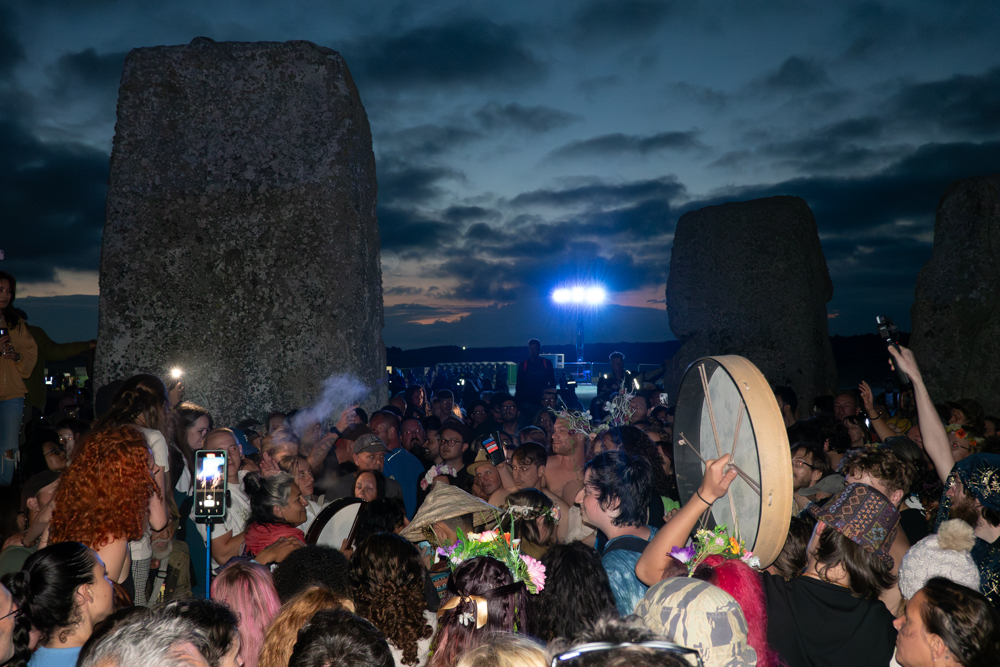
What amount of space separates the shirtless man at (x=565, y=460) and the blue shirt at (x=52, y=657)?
314 centimetres

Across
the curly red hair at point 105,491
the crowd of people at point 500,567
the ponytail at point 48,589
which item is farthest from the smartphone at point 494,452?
the ponytail at point 48,589

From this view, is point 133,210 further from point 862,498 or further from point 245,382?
point 862,498

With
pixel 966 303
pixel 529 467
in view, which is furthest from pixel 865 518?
pixel 966 303

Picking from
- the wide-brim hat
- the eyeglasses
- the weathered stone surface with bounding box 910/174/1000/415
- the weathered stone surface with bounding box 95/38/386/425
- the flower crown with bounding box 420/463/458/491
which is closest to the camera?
the eyeglasses

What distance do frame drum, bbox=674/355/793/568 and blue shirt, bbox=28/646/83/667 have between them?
2.30 metres

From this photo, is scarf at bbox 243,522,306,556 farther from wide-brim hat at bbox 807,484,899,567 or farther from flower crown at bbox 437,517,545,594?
wide-brim hat at bbox 807,484,899,567

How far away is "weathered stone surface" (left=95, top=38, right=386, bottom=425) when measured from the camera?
7.51 meters

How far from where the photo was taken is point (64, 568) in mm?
2262

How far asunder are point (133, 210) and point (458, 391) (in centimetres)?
831

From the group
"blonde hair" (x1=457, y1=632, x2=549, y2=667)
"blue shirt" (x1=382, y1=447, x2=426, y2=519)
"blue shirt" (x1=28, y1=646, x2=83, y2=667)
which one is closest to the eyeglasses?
"blonde hair" (x1=457, y1=632, x2=549, y2=667)

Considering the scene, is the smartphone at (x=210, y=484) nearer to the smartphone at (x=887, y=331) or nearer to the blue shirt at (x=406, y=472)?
the blue shirt at (x=406, y=472)

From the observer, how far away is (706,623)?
1.73 metres

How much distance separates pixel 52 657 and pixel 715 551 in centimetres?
223

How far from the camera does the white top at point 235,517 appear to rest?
4.07 meters
